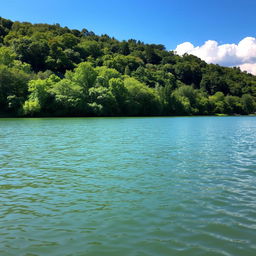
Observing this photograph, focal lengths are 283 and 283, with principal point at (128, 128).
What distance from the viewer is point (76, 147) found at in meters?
25.8

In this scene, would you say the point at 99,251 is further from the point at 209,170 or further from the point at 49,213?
the point at 209,170

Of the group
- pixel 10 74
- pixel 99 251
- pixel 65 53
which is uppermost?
pixel 65 53

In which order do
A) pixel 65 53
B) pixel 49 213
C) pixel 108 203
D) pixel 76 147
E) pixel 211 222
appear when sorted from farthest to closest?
1. pixel 65 53
2. pixel 76 147
3. pixel 108 203
4. pixel 49 213
5. pixel 211 222

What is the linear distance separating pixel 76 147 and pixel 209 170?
13.3 meters

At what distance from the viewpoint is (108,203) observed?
1061 centimetres

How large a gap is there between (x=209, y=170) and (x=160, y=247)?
32.9ft

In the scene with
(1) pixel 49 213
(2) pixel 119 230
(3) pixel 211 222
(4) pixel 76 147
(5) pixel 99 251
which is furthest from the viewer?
(4) pixel 76 147

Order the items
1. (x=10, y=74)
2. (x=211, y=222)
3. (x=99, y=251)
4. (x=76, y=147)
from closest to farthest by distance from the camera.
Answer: (x=99, y=251) < (x=211, y=222) < (x=76, y=147) < (x=10, y=74)

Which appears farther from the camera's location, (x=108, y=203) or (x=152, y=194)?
(x=152, y=194)

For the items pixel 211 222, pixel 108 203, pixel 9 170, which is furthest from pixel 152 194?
pixel 9 170

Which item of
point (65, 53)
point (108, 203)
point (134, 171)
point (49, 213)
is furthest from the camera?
point (65, 53)

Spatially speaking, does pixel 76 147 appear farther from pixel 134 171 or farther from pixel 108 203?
pixel 108 203

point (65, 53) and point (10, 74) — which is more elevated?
point (65, 53)

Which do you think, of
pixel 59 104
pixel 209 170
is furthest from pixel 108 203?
pixel 59 104
